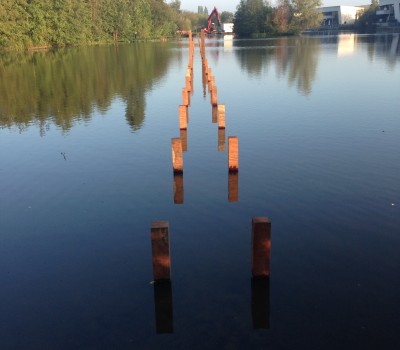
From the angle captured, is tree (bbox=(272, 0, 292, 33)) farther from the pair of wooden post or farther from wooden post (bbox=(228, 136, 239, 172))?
the pair of wooden post

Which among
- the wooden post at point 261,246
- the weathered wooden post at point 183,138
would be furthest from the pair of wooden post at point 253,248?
the weathered wooden post at point 183,138

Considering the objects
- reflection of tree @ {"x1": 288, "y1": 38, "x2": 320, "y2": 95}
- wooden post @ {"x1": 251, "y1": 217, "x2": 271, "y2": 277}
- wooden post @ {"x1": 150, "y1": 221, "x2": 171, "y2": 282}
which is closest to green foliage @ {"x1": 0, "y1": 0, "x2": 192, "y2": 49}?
reflection of tree @ {"x1": 288, "y1": 38, "x2": 320, "y2": 95}

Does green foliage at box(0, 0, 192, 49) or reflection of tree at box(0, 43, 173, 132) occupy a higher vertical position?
green foliage at box(0, 0, 192, 49)

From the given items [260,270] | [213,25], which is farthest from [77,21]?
[213,25]

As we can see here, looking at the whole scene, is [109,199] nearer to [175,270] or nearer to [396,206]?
[175,270]

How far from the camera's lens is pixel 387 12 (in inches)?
5630

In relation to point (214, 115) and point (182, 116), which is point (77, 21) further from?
point (182, 116)

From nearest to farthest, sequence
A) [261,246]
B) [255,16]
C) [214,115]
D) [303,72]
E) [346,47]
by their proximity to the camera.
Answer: [261,246] → [214,115] → [303,72] → [346,47] → [255,16]

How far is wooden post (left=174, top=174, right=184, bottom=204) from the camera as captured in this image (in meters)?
12.8

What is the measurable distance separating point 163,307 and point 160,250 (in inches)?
45.2

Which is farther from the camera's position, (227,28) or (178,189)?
(227,28)

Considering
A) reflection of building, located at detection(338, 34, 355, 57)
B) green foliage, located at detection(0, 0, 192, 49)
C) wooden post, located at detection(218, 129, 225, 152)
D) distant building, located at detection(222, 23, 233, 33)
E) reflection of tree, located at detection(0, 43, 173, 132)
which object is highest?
distant building, located at detection(222, 23, 233, 33)

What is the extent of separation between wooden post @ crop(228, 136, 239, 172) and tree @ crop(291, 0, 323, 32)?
123467 millimetres

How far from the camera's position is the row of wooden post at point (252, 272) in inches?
304
